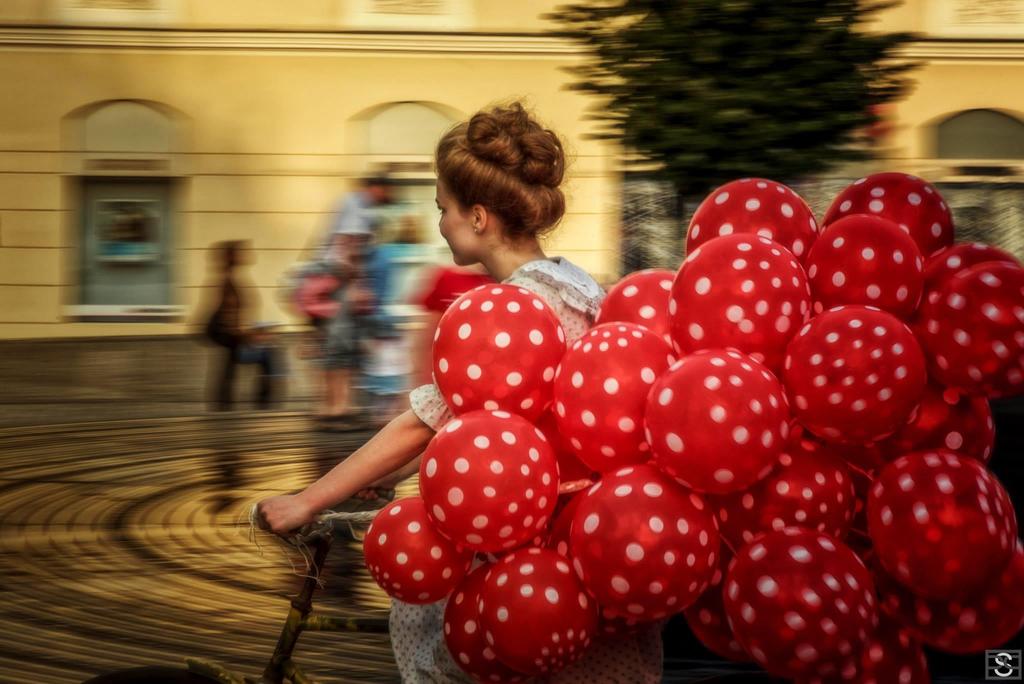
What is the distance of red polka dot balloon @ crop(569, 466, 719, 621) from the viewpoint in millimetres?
2271

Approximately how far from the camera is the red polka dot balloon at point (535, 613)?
233 centimetres

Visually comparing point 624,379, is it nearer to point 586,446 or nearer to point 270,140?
point 586,446

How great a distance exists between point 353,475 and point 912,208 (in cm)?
107

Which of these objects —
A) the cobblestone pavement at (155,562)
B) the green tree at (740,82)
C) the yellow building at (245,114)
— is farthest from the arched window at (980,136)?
the green tree at (740,82)

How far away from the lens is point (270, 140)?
17.4m

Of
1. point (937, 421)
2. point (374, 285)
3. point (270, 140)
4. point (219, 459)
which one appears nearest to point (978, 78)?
point (270, 140)

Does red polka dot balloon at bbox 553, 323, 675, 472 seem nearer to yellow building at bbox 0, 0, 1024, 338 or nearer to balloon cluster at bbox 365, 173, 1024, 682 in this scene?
balloon cluster at bbox 365, 173, 1024, 682

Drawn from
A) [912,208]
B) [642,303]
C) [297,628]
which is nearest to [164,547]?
[297,628]

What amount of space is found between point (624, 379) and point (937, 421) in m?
0.51

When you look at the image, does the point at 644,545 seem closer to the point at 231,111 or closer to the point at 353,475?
the point at 353,475

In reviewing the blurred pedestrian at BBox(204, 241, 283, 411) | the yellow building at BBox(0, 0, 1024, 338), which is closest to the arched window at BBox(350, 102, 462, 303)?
the yellow building at BBox(0, 0, 1024, 338)

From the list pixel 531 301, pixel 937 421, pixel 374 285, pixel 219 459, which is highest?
pixel 531 301

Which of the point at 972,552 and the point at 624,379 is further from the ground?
the point at 624,379

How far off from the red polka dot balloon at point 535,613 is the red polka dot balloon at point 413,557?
0.36ft
